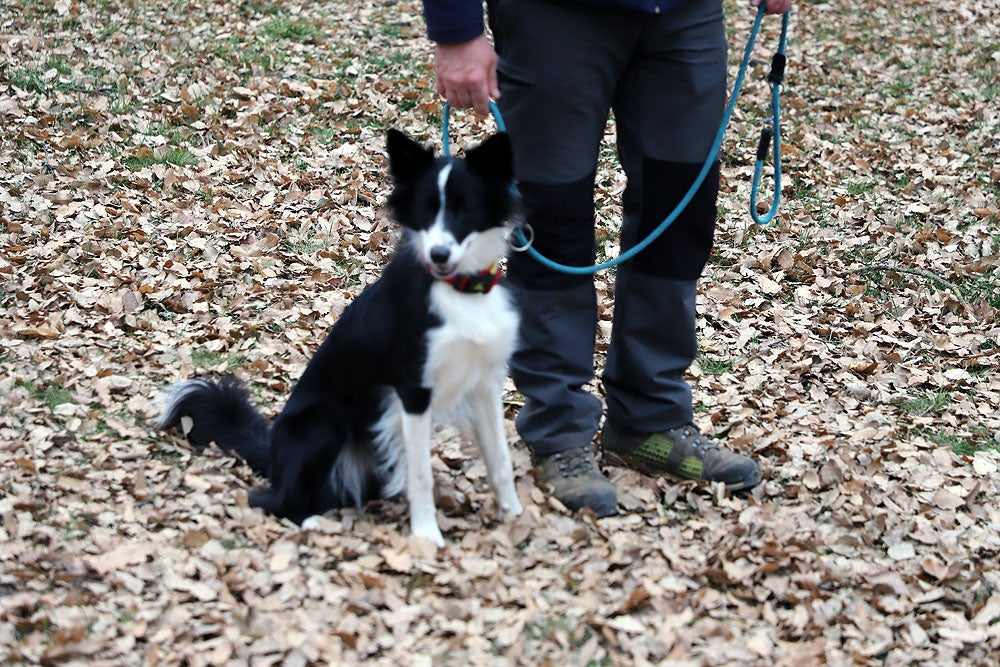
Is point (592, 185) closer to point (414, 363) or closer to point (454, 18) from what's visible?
point (454, 18)

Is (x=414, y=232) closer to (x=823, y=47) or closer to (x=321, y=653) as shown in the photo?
(x=321, y=653)

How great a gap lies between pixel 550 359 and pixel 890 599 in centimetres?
143

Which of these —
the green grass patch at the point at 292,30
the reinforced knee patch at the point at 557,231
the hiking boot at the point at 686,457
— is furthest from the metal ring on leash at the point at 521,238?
the green grass patch at the point at 292,30

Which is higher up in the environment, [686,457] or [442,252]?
[442,252]

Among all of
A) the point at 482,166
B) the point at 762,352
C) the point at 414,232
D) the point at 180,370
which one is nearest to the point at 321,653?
the point at 414,232

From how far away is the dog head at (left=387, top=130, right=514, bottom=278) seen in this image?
3.09 m

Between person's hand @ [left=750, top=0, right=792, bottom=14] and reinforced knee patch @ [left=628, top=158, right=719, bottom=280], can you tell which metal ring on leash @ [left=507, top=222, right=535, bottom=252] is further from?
person's hand @ [left=750, top=0, right=792, bottom=14]

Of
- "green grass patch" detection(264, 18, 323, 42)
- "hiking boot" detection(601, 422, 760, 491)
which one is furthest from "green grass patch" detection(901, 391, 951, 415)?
"green grass patch" detection(264, 18, 323, 42)

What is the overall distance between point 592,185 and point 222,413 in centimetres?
166

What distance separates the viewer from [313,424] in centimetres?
354

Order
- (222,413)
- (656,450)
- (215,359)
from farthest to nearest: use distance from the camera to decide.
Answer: (215,359), (656,450), (222,413)

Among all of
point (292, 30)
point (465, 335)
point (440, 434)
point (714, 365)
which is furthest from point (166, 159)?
point (465, 335)

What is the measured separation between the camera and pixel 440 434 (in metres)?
4.28

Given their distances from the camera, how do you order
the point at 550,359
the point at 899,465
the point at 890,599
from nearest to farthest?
the point at 890,599 → the point at 550,359 → the point at 899,465
